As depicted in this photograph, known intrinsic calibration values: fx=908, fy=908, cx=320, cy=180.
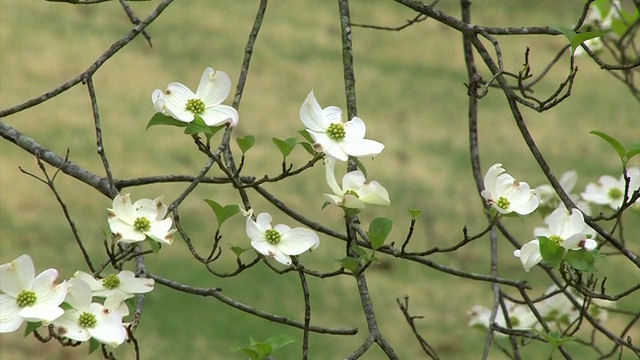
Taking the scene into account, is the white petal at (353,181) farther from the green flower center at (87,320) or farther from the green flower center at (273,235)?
the green flower center at (87,320)

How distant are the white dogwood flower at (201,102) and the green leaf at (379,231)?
0.17 metres

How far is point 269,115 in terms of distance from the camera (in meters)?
4.51

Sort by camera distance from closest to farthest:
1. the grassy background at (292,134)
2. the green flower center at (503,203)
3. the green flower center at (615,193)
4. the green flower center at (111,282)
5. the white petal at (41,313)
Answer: the white petal at (41,313)
the green flower center at (111,282)
the green flower center at (503,203)
the green flower center at (615,193)
the grassy background at (292,134)

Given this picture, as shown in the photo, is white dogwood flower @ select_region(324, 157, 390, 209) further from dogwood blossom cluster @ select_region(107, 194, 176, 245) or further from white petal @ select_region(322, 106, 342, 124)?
dogwood blossom cluster @ select_region(107, 194, 176, 245)

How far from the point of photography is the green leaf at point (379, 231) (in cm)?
85

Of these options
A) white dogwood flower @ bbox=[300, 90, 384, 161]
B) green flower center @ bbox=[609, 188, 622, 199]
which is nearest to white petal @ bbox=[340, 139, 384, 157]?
white dogwood flower @ bbox=[300, 90, 384, 161]

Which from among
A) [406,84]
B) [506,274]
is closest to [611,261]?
[506,274]

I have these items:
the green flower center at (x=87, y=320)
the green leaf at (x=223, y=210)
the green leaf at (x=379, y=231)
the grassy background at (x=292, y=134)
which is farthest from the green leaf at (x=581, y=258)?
the grassy background at (x=292, y=134)

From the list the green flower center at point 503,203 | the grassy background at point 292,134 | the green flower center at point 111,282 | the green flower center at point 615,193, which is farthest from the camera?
the grassy background at point 292,134

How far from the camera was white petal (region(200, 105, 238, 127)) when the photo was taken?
792 mm

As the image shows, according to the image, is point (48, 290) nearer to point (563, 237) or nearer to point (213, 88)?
point (213, 88)

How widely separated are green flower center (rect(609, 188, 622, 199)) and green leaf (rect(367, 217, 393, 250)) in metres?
0.74

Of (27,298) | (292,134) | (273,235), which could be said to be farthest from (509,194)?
(292,134)

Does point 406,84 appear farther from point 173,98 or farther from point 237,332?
point 173,98
